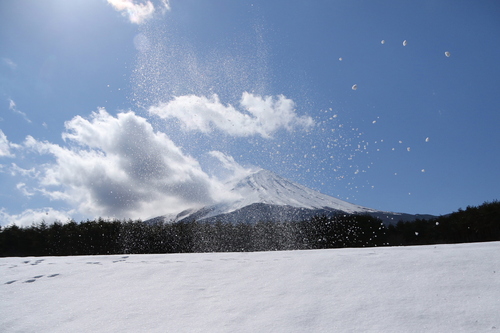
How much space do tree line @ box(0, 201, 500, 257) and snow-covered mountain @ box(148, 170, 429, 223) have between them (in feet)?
84.5

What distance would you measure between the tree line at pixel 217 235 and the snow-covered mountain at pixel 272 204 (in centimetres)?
2574

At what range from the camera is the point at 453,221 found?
1945 centimetres

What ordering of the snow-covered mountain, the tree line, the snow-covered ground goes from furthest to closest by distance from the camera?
the snow-covered mountain, the tree line, the snow-covered ground

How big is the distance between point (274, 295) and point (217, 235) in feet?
56.6

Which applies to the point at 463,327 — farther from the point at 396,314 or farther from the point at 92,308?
the point at 92,308

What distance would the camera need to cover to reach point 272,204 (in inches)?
2515

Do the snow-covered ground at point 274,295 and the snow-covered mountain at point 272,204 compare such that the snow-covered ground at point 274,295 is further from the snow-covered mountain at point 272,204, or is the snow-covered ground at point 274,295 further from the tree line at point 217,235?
the snow-covered mountain at point 272,204

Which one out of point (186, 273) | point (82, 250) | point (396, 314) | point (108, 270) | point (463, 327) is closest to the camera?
point (463, 327)

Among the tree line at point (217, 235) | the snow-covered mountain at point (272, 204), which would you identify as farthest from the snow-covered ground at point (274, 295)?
the snow-covered mountain at point (272, 204)

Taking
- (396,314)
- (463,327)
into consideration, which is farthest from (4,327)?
(463,327)

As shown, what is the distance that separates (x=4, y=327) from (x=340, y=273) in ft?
9.86

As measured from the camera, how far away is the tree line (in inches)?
Result: 743

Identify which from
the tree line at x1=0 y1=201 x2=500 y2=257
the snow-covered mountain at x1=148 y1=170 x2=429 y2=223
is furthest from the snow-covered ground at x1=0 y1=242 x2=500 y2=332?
the snow-covered mountain at x1=148 y1=170 x2=429 y2=223

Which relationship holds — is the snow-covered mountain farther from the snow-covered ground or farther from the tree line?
the snow-covered ground
